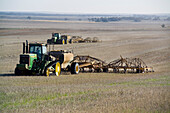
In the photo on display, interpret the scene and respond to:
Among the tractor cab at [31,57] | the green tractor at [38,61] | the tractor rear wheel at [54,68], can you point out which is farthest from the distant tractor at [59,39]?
the tractor cab at [31,57]

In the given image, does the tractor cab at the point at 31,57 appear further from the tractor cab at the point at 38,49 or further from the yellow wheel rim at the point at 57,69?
the yellow wheel rim at the point at 57,69

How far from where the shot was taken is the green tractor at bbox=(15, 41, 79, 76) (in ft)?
59.5

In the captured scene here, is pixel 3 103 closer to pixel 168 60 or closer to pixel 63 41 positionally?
pixel 168 60

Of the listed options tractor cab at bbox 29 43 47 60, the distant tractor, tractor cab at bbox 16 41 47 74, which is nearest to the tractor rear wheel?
tractor cab at bbox 16 41 47 74

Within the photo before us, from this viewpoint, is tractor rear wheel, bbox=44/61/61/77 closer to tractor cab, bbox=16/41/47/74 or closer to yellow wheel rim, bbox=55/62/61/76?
yellow wheel rim, bbox=55/62/61/76

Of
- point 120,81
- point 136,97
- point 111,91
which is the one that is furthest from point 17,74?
point 136,97

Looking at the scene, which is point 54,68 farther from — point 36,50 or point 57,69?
point 36,50

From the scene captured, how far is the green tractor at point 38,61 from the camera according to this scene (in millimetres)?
18141

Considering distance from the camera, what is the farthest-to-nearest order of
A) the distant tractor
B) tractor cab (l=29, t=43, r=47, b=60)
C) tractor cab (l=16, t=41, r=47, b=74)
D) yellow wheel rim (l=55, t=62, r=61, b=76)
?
the distant tractor → yellow wheel rim (l=55, t=62, r=61, b=76) → tractor cab (l=29, t=43, r=47, b=60) → tractor cab (l=16, t=41, r=47, b=74)

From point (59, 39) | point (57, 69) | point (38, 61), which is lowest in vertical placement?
point (57, 69)

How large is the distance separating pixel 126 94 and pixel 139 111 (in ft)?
9.05

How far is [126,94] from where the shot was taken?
42.5ft

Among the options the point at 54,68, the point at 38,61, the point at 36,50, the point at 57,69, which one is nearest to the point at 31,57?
the point at 38,61

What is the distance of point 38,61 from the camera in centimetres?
1847
